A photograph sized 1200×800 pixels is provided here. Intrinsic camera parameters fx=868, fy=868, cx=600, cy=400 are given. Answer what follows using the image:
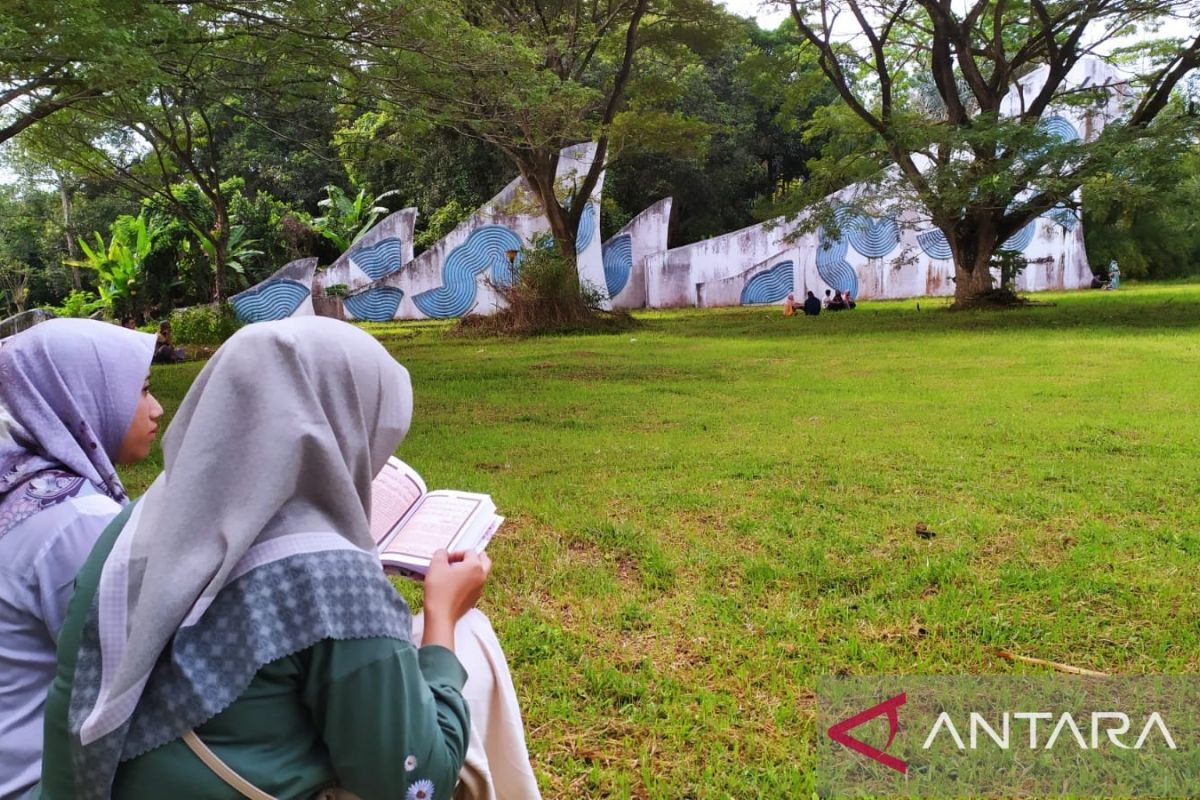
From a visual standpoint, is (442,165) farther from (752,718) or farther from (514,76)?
(752,718)

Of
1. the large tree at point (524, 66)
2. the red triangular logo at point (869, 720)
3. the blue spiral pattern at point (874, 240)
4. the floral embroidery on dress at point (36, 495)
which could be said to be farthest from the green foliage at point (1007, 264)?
the floral embroidery on dress at point (36, 495)

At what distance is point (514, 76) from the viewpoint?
8.73 m

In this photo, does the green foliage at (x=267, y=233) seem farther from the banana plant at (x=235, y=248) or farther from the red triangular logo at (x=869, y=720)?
the red triangular logo at (x=869, y=720)

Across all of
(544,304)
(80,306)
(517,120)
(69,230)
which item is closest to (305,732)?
(517,120)

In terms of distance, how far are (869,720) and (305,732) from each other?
4.51 feet

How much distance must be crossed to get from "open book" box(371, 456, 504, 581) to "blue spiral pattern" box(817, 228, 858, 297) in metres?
19.1

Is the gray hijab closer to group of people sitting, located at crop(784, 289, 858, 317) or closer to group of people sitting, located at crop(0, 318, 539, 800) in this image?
group of people sitting, located at crop(0, 318, 539, 800)

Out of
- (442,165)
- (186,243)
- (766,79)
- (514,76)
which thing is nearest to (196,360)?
(514,76)

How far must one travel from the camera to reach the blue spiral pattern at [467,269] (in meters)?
18.5

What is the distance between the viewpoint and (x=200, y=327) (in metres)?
13.5

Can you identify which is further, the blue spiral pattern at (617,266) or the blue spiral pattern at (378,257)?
the blue spiral pattern at (617,266)

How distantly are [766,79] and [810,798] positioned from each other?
47.2 feet

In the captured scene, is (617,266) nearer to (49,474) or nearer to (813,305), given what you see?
(813,305)

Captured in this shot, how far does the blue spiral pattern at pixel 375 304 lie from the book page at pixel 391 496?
17734 millimetres
